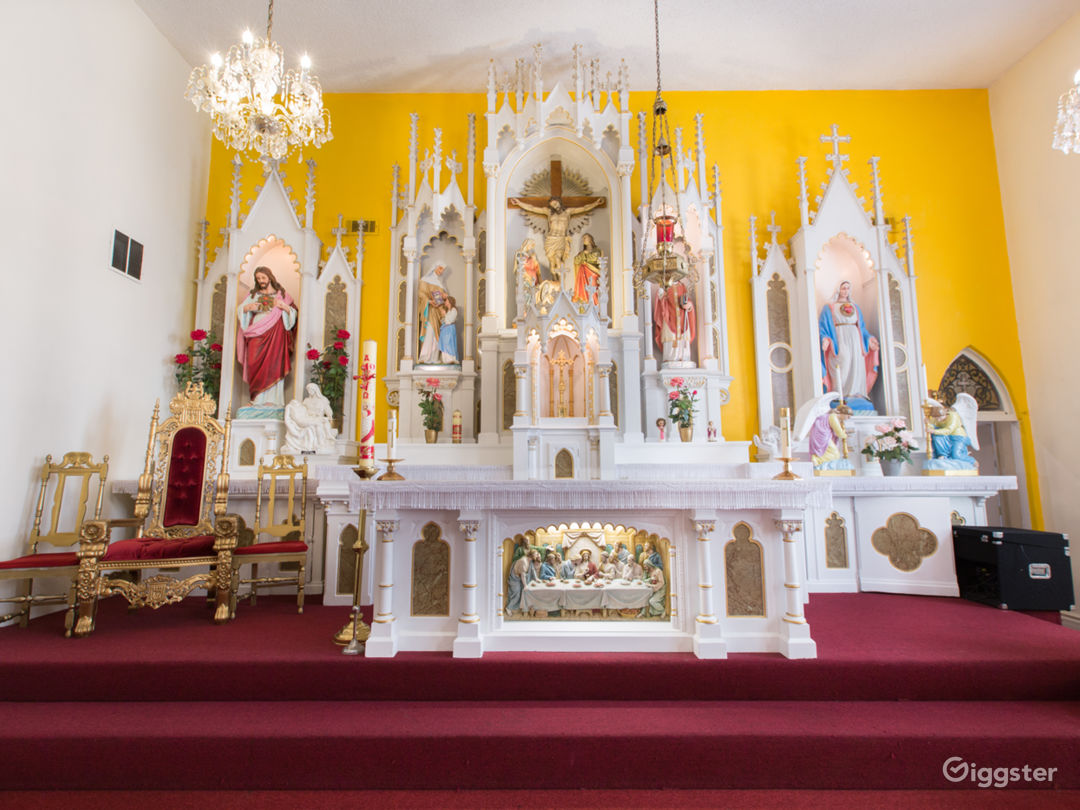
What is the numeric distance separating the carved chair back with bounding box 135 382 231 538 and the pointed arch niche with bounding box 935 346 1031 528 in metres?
8.02

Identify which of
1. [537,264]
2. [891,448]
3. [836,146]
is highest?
[836,146]

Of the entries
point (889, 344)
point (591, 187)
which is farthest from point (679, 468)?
point (591, 187)

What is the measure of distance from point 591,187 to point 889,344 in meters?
4.07

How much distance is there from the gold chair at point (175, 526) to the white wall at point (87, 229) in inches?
31.3

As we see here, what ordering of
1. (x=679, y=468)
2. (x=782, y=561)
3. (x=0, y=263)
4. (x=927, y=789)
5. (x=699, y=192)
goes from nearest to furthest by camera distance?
(x=927, y=789)
(x=782, y=561)
(x=0, y=263)
(x=679, y=468)
(x=699, y=192)

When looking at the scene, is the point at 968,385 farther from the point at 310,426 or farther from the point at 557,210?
the point at 310,426

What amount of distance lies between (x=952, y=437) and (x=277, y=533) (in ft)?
22.3

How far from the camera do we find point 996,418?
7.02 metres

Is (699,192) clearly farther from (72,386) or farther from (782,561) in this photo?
(72,386)

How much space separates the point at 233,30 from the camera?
6.73m

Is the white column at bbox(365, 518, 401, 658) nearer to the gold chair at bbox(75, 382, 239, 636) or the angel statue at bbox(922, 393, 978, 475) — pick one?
the gold chair at bbox(75, 382, 239, 636)

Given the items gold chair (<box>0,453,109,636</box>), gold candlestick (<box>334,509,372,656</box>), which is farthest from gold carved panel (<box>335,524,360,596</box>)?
gold chair (<box>0,453,109,636</box>)

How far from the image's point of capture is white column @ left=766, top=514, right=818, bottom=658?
335 centimetres

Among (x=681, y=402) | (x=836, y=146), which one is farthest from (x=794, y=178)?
(x=681, y=402)
